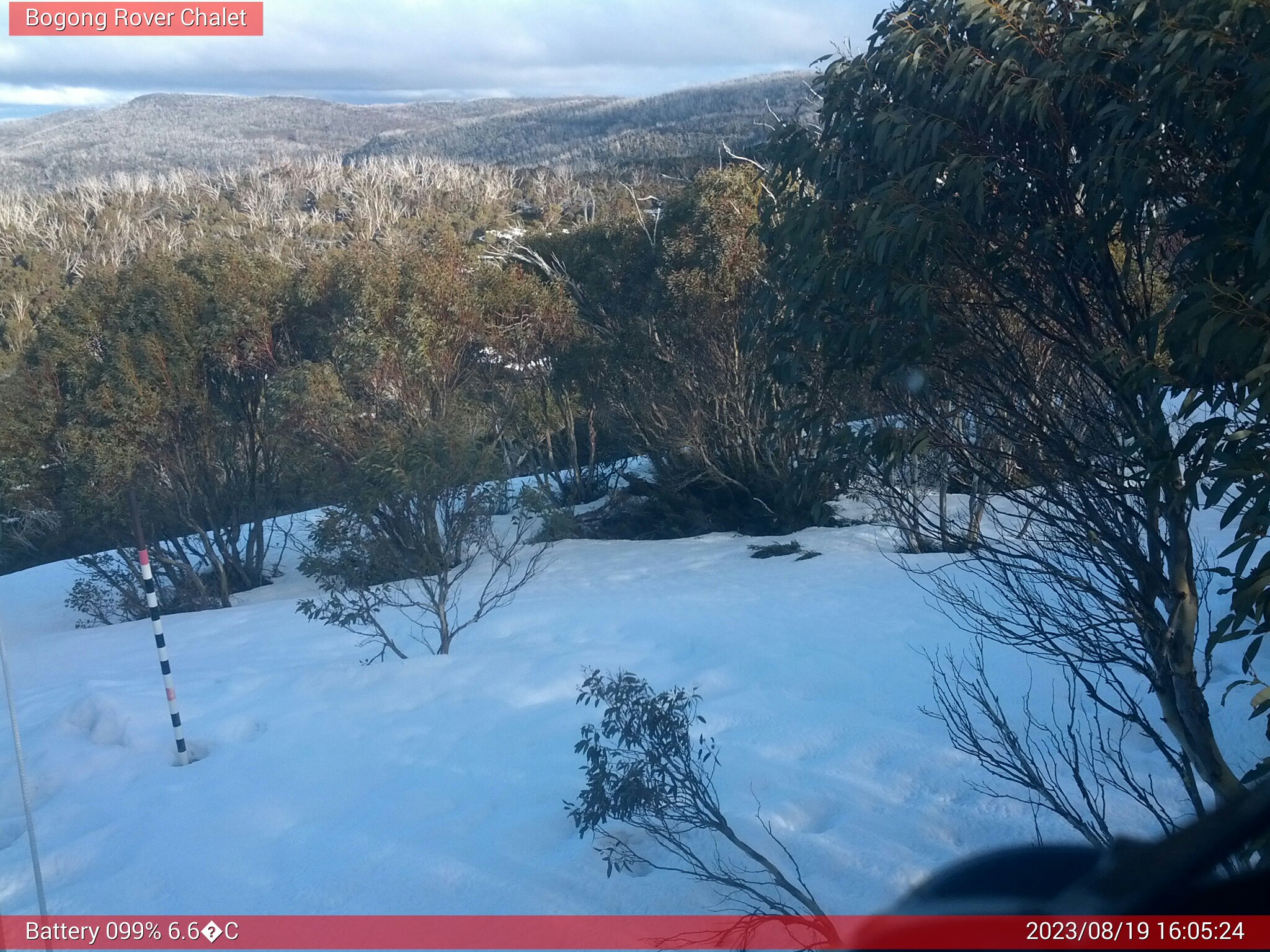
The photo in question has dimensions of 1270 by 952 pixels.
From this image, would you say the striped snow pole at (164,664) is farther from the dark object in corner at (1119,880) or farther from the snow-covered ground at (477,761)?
the dark object in corner at (1119,880)

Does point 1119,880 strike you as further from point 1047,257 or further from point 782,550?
point 782,550

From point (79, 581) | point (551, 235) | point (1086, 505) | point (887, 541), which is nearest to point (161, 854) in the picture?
point (1086, 505)

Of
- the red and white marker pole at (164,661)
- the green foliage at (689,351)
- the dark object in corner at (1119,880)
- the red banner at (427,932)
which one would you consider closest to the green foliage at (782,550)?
the green foliage at (689,351)

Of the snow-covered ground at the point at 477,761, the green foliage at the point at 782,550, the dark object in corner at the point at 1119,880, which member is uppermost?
the dark object in corner at the point at 1119,880

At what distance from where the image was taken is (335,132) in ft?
190

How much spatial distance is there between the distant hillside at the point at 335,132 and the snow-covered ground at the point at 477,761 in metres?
29.8

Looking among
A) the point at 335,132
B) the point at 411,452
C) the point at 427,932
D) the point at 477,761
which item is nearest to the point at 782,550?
the point at 411,452

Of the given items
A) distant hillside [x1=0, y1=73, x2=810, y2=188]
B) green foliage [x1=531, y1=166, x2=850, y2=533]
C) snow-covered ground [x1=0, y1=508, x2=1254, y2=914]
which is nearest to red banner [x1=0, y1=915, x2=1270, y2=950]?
snow-covered ground [x1=0, y1=508, x2=1254, y2=914]

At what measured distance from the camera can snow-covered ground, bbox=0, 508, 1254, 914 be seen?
425 centimetres

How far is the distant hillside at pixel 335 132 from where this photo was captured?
4216 centimetres

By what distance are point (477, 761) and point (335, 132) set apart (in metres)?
58.8

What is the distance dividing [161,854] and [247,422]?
10890 millimetres

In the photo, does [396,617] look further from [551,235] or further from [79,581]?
[551,235]

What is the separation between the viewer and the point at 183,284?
13.5 m
